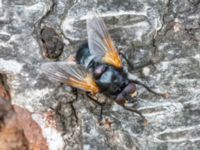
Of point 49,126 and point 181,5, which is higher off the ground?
point 181,5

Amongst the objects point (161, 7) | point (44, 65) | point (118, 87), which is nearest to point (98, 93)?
point (118, 87)

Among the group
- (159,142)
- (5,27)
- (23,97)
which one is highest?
(5,27)

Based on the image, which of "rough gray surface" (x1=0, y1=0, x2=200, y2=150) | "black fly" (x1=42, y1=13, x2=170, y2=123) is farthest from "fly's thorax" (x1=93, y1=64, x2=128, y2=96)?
"rough gray surface" (x1=0, y1=0, x2=200, y2=150)

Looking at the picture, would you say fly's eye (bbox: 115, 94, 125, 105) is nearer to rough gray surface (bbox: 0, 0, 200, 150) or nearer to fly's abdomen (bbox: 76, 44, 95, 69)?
rough gray surface (bbox: 0, 0, 200, 150)

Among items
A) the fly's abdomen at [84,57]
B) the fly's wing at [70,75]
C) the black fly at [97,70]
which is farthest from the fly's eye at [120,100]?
the fly's abdomen at [84,57]

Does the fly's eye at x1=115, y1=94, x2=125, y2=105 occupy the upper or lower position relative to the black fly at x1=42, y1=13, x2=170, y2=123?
lower

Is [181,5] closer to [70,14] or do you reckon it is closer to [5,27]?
[70,14]
